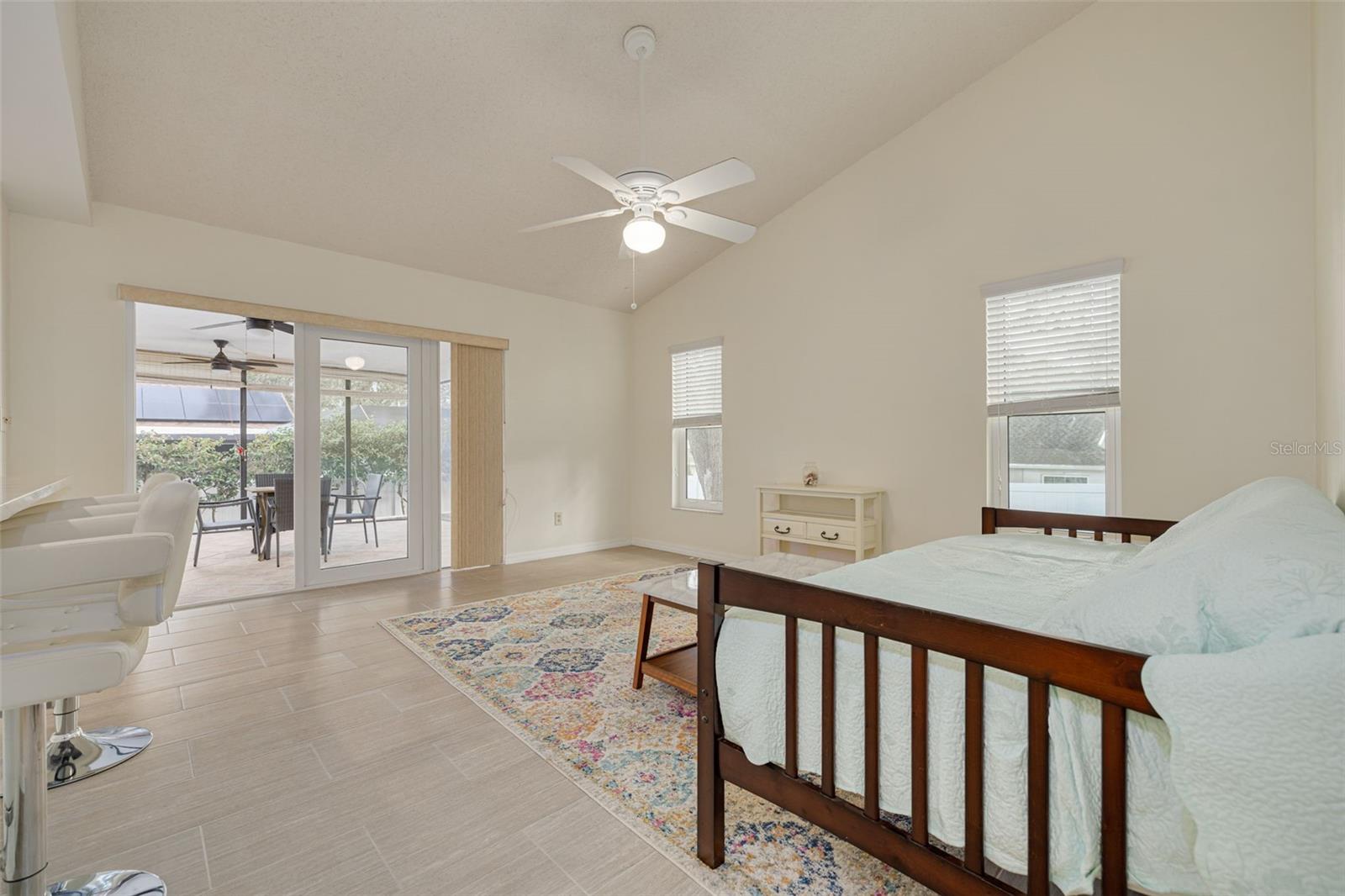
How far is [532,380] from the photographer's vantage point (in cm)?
561

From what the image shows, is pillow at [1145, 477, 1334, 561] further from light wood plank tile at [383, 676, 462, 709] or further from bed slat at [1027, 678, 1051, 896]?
light wood plank tile at [383, 676, 462, 709]

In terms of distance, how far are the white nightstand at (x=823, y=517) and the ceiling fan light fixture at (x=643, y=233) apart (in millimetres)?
2290

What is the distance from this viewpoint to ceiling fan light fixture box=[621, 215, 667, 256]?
101 inches

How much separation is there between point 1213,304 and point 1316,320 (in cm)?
42

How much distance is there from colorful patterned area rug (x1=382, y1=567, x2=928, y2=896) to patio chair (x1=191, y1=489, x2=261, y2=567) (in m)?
2.72

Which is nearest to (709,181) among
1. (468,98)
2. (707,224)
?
(707,224)

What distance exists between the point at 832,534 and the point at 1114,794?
3326 mm

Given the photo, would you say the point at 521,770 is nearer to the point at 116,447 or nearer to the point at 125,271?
the point at 116,447

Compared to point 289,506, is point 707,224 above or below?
above

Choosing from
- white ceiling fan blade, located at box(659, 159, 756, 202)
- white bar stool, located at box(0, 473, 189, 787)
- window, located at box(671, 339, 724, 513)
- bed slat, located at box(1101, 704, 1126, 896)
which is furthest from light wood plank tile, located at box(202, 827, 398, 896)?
window, located at box(671, 339, 724, 513)

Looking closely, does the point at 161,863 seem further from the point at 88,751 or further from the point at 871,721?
the point at 871,721

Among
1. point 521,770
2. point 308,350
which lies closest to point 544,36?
point 308,350

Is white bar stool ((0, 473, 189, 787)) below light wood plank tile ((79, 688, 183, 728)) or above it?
above

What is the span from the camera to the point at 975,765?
105 centimetres
